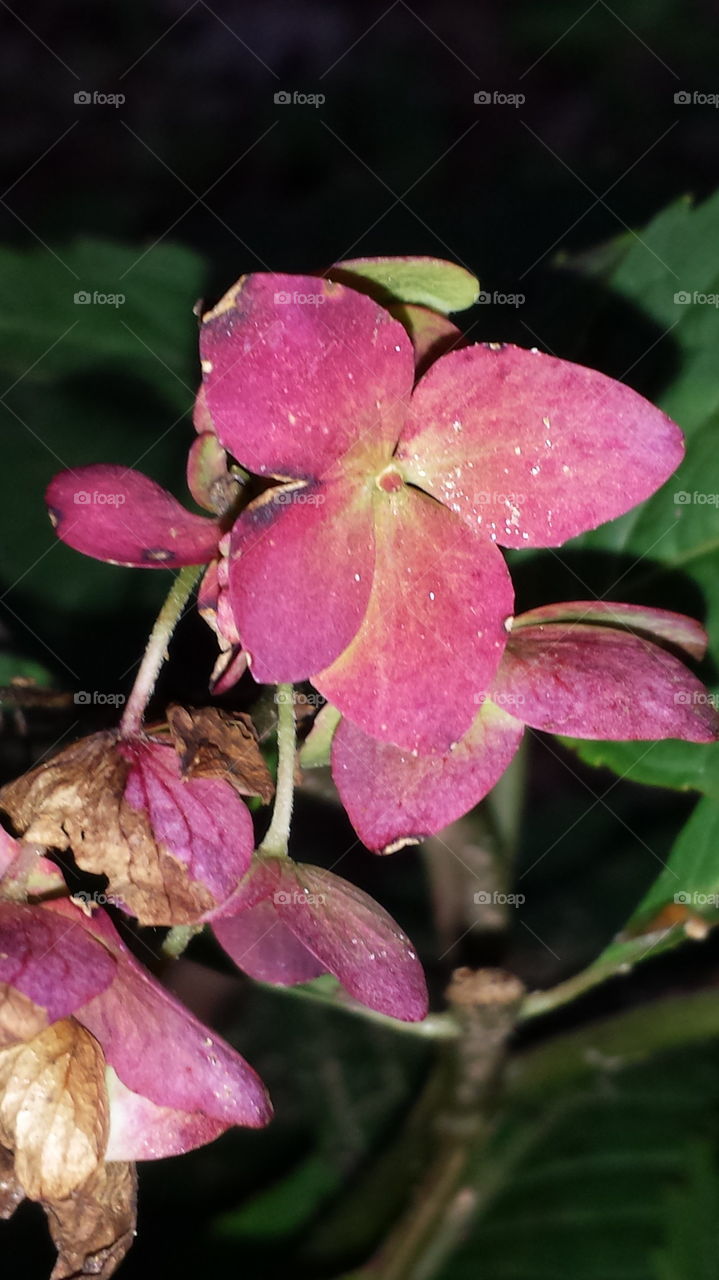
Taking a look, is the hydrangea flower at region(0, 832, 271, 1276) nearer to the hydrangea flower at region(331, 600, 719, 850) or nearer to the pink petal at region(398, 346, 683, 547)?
the hydrangea flower at region(331, 600, 719, 850)

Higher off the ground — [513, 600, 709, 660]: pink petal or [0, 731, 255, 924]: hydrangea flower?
[513, 600, 709, 660]: pink petal

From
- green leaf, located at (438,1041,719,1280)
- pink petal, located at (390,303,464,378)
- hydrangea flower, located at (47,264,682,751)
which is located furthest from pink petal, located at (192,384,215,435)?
green leaf, located at (438,1041,719,1280)

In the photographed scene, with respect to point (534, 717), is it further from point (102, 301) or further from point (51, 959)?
point (102, 301)

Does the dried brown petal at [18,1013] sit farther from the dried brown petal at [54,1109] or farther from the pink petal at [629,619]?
the pink petal at [629,619]

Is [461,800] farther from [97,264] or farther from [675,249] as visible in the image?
[97,264]

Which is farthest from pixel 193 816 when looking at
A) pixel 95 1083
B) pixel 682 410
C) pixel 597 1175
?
pixel 597 1175

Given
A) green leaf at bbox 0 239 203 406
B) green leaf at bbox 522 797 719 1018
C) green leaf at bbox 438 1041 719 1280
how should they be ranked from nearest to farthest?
green leaf at bbox 522 797 719 1018
green leaf at bbox 0 239 203 406
green leaf at bbox 438 1041 719 1280

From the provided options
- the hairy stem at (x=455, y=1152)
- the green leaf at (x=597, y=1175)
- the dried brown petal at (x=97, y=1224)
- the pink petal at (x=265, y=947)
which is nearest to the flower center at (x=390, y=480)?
the pink petal at (x=265, y=947)
